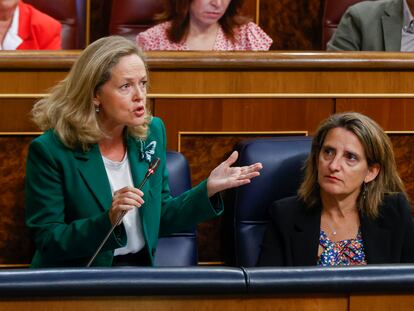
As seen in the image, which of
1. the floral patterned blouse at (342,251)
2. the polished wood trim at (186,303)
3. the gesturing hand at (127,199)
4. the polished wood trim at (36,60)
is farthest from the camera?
the polished wood trim at (36,60)

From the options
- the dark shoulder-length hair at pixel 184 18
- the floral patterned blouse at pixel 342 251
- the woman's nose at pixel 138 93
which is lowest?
the floral patterned blouse at pixel 342 251

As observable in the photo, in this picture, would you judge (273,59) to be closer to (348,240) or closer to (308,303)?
(348,240)

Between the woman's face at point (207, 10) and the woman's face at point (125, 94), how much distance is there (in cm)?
54

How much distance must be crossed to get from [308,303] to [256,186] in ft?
1.79

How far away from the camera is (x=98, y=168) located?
1358mm

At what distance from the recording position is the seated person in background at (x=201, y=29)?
6.24 ft

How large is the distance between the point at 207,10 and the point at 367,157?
563 millimetres

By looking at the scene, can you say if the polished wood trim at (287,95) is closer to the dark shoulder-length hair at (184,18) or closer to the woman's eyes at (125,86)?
the woman's eyes at (125,86)

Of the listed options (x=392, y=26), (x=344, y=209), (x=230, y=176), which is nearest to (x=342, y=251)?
(x=344, y=209)

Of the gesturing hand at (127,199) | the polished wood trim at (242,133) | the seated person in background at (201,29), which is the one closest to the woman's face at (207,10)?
the seated person in background at (201,29)

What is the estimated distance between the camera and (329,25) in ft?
7.77

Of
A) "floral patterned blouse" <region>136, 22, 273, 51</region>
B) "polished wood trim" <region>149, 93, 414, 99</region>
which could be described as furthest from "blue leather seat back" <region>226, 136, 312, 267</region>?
"floral patterned blouse" <region>136, 22, 273, 51</region>

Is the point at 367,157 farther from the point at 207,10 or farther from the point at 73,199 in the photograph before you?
the point at 207,10

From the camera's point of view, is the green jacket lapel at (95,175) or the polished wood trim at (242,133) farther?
the polished wood trim at (242,133)
